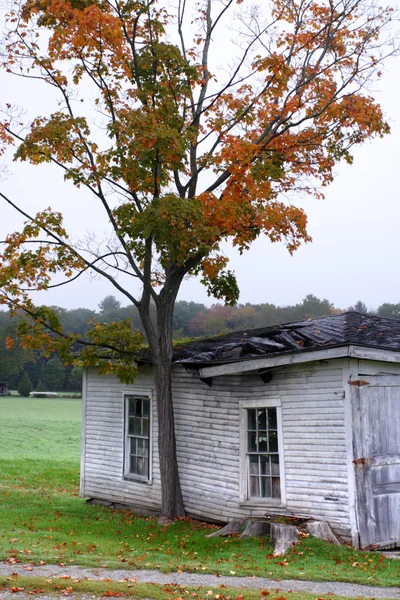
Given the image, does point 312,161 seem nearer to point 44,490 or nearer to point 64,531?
point 64,531

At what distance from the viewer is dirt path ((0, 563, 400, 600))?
7.59m

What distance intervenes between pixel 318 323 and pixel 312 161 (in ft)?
15.2

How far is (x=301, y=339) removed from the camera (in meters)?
11.8

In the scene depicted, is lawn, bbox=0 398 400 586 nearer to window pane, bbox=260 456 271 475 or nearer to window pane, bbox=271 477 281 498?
window pane, bbox=271 477 281 498

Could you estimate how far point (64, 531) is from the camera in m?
12.4

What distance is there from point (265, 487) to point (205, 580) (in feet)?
12.6

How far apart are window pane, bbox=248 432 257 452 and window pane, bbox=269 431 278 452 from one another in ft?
1.26

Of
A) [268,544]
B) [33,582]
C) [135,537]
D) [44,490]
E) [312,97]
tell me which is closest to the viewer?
[33,582]

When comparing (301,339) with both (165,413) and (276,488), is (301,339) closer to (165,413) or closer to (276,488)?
(276,488)

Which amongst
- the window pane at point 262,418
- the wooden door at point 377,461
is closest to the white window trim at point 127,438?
the window pane at point 262,418

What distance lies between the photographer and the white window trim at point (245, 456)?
11.3m

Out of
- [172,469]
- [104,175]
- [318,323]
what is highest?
[104,175]

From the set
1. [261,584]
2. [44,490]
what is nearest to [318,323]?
[261,584]

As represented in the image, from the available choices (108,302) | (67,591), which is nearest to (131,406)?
(67,591)
